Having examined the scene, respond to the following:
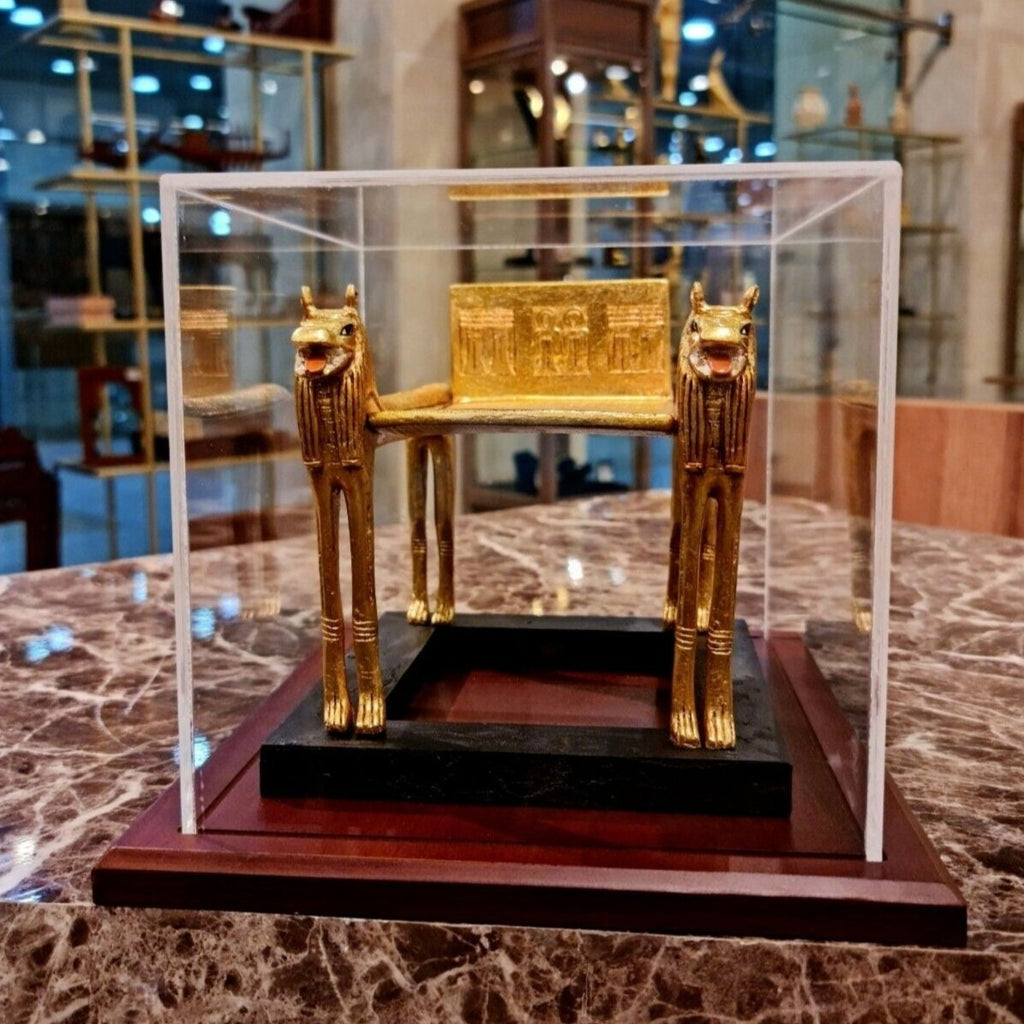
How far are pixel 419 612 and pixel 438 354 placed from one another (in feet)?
1.67

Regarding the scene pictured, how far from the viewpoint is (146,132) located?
11.0 ft

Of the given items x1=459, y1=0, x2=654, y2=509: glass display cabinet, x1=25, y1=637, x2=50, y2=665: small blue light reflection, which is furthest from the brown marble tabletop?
x1=459, y1=0, x2=654, y2=509: glass display cabinet

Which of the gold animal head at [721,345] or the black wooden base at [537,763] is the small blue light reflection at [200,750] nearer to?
the black wooden base at [537,763]

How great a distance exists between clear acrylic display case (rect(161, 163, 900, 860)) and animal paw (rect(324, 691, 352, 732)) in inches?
5.1

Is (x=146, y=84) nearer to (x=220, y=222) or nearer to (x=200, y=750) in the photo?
(x=220, y=222)

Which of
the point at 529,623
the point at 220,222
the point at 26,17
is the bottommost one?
the point at 529,623

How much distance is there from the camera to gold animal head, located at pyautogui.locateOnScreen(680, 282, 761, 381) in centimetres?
100

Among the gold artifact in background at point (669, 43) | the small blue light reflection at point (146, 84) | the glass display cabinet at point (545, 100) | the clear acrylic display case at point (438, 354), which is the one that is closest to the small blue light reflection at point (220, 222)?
the clear acrylic display case at point (438, 354)

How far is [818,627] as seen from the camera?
154 centimetres

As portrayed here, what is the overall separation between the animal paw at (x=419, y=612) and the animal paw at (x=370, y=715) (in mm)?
390

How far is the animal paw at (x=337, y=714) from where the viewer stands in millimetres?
1122

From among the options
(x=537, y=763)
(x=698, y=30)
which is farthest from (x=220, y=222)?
(x=698, y=30)

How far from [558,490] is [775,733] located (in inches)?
98.8

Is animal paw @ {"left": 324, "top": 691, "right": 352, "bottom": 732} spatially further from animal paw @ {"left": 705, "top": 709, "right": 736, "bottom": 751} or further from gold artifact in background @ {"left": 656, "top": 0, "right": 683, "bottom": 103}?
gold artifact in background @ {"left": 656, "top": 0, "right": 683, "bottom": 103}
